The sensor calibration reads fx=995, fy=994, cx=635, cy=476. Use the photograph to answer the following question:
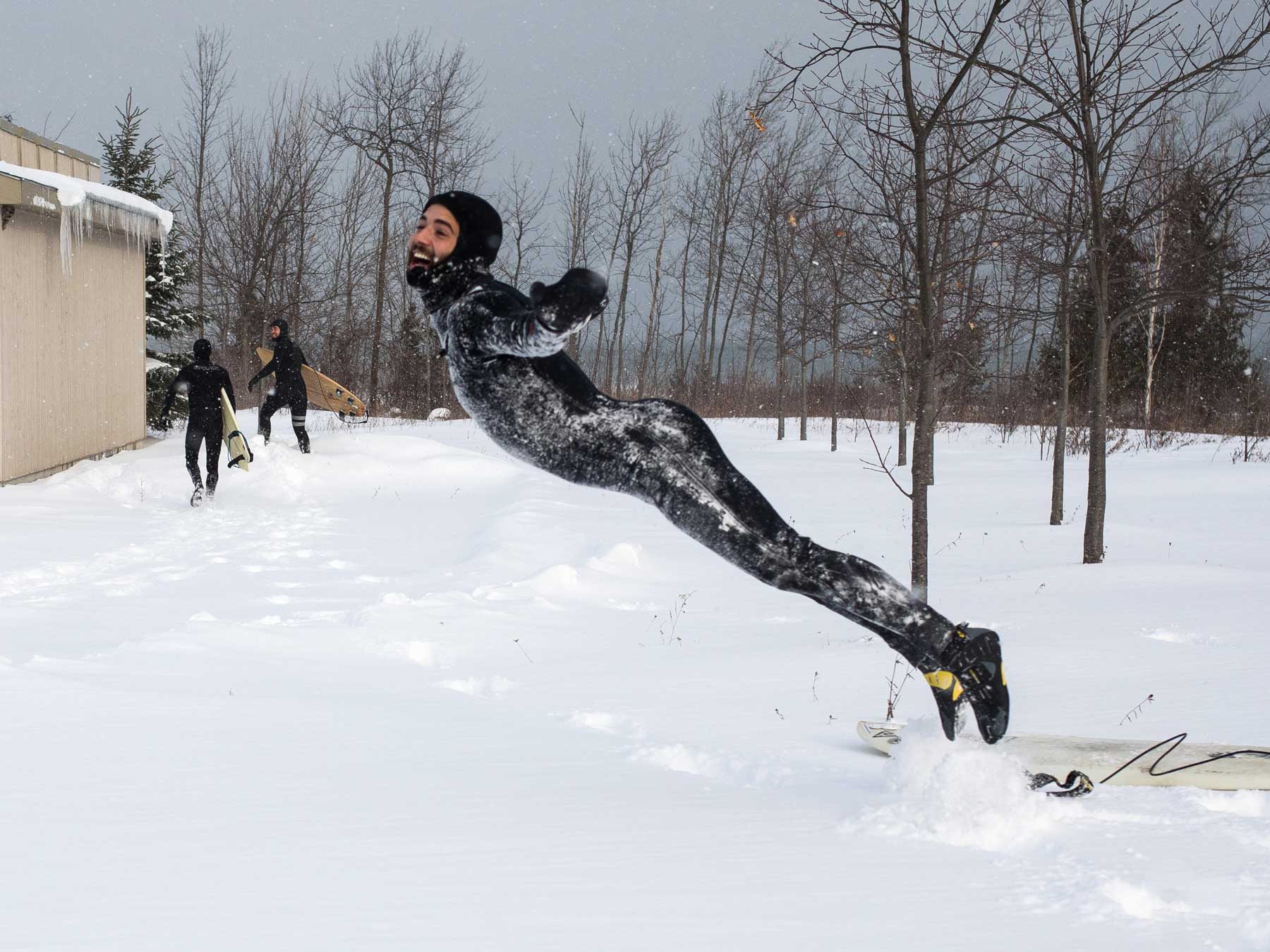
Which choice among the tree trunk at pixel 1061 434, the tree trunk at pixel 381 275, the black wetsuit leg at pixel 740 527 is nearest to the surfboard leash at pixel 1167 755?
the black wetsuit leg at pixel 740 527

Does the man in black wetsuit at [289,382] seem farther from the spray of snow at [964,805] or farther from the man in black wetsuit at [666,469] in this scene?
the spray of snow at [964,805]

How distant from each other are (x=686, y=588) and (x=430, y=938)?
626cm

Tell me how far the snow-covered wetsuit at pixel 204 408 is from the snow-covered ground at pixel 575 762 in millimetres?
2875

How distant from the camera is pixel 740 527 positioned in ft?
9.02

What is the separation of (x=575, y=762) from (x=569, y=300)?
1595mm

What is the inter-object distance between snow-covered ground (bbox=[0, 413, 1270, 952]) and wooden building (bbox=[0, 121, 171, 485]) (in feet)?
12.8

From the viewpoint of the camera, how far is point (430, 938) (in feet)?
6.17

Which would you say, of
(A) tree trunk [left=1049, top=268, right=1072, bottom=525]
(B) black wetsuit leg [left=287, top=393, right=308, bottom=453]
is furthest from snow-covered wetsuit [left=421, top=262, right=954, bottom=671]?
(B) black wetsuit leg [left=287, top=393, right=308, bottom=453]

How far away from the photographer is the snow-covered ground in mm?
2010

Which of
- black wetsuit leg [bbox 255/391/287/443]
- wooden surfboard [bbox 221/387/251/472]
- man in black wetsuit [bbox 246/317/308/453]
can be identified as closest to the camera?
wooden surfboard [bbox 221/387/251/472]

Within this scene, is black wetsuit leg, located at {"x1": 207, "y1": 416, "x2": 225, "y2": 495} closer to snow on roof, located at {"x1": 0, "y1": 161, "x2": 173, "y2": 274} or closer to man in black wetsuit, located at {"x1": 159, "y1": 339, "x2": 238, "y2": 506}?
man in black wetsuit, located at {"x1": 159, "y1": 339, "x2": 238, "y2": 506}

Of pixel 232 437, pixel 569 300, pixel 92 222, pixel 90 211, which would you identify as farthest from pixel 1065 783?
pixel 92 222

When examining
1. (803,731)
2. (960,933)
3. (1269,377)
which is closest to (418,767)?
(803,731)

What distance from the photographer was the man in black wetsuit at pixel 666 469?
109 inches
